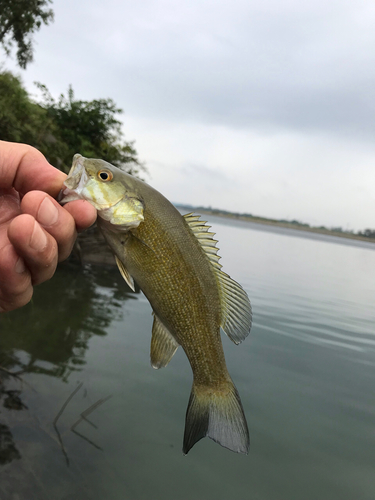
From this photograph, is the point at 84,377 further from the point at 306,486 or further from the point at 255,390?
the point at 306,486

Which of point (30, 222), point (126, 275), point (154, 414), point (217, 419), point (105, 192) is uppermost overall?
point (105, 192)

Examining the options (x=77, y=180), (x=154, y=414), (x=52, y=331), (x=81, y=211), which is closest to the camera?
(x=81, y=211)

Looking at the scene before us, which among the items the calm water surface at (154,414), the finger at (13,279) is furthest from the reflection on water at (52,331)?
the finger at (13,279)

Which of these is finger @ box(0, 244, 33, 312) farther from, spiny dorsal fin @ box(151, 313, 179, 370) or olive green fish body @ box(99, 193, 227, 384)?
spiny dorsal fin @ box(151, 313, 179, 370)

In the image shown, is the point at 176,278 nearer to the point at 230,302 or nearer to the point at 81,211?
the point at 230,302

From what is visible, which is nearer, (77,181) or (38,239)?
(38,239)

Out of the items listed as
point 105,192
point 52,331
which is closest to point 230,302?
point 105,192

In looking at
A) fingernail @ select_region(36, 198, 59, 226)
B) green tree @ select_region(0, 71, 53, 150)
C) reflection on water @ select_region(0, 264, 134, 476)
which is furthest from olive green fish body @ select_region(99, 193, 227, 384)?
green tree @ select_region(0, 71, 53, 150)

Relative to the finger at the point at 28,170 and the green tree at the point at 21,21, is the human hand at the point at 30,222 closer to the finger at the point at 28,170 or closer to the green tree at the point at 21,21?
the finger at the point at 28,170

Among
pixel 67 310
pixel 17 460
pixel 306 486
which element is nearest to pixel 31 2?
pixel 67 310
